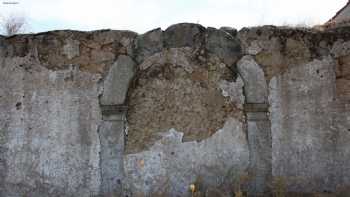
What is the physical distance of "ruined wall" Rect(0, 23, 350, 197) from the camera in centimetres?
471

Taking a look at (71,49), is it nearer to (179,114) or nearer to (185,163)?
(179,114)

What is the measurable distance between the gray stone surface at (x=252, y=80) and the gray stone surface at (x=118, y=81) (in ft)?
3.96

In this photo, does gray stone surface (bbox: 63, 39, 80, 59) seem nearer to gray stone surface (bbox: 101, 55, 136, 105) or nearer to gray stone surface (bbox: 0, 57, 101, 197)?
gray stone surface (bbox: 0, 57, 101, 197)

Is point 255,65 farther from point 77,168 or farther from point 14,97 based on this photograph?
point 14,97

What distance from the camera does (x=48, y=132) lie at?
488 centimetres

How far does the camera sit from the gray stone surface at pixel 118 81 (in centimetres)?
482

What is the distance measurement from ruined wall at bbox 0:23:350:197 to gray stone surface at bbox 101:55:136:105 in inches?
0.4

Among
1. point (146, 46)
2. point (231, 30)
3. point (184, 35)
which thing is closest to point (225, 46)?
point (231, 30)

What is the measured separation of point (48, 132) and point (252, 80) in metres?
2.32

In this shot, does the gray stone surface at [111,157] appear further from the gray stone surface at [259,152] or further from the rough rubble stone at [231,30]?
the rough rubble stone at [231,30]

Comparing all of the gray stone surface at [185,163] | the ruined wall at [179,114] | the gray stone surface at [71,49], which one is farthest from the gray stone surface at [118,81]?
the gray stone surface at [185,163]

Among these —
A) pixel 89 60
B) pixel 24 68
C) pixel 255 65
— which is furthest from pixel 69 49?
pixel 255 65

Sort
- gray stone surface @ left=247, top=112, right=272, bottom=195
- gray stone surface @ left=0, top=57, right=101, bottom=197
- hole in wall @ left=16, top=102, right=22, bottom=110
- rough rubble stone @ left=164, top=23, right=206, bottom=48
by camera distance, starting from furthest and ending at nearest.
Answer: hole in wall @ left=16, top=102, right=22, bottom=110
rough rubble stone @ left=164, top=23, right=206, bottom=48
gray stone surface @ left=0, top=57, right=101, bottom=197
gray stone surface @ left=247, top=112, right=272, bottom=195

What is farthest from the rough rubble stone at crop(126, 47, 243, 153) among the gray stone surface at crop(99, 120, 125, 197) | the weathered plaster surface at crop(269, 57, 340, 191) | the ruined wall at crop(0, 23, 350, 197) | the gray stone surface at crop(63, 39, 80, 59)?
the gray stone surface at crop(63, 39, 80, 59)
